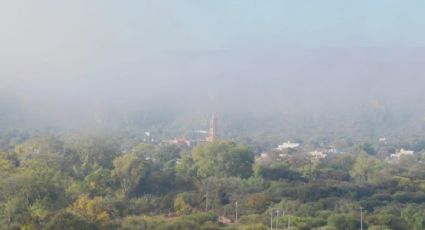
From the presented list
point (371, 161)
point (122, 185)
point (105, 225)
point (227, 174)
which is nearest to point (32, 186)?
point (105, 225)

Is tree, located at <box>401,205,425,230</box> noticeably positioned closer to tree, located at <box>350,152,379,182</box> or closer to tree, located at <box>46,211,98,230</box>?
tree, located at <box>350,152,379,182</box>

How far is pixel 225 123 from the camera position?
413 ft

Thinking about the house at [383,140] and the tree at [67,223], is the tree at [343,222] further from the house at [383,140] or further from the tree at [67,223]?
the house at [383,140]

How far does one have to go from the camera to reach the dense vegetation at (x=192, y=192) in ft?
95.0

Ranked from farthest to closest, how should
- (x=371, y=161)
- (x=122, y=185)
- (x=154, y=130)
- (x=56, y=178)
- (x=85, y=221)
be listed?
(x=154, y=130)
(x=371, y=161)
(x=122, y=185)
(x=56, y=178)
(x=85, y=221)

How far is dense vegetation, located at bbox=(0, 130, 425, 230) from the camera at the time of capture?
29.0m

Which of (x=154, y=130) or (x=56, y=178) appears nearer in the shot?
(x=56, y=178)

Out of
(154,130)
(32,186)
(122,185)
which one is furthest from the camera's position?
(154,130)

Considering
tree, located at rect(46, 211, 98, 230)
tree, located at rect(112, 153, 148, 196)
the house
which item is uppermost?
the house

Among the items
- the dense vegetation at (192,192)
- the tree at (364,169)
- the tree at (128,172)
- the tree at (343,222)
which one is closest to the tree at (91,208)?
the dense vegetation at (192,192)

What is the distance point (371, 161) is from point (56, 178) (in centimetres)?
2854

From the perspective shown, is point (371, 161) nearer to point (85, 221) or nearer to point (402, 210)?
point (402, 210)

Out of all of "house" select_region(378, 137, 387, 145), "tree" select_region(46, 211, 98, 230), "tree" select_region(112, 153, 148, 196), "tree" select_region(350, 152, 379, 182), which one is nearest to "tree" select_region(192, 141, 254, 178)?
"tree" select_region(112, 153, 148, 196)

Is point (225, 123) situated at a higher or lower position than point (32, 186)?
higher
